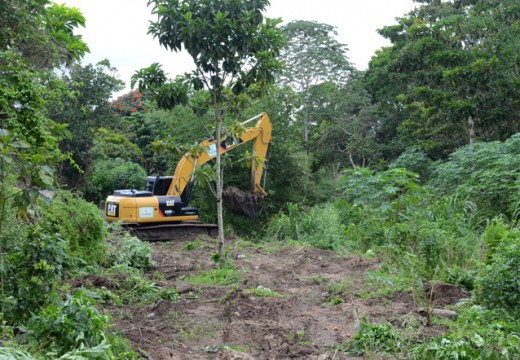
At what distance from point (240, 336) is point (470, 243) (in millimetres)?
5136

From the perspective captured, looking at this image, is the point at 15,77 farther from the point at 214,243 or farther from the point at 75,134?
the point at 75,134

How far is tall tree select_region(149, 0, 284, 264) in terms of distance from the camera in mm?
8234

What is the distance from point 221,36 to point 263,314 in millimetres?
4041

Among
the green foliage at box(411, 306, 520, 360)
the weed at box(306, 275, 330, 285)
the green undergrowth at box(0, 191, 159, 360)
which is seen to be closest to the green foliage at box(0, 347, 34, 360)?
the green undergrowth at box(0, 191, 159, 360)

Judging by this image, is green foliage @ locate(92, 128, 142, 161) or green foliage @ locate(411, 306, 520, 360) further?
green foliage @ locate(92, 128, 142, 161)

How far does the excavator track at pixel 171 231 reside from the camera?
13398mm

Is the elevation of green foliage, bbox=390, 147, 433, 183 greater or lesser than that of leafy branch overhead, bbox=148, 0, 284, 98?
lesser

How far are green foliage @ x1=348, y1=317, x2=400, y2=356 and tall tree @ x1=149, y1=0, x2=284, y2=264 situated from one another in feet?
13.7

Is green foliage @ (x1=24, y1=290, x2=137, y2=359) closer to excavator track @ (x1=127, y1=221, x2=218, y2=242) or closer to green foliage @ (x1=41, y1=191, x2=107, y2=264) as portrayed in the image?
green foliage @ (x1=41, y1=191, x2=107, y2=264)

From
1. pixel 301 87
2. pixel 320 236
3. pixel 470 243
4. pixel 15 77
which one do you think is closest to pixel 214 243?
pixel 320 236

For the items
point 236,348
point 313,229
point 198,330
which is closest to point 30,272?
point 198,330

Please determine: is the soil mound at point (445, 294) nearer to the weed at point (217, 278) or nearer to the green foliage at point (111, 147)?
the weed at point (217, 278)

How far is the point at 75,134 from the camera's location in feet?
72.7

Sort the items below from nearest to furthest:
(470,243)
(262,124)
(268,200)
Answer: (470,243)
(262,124)
(268,200)
